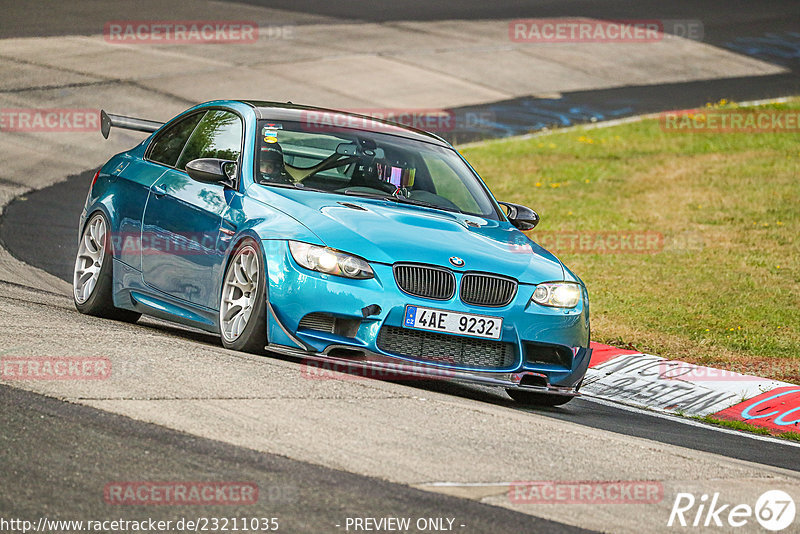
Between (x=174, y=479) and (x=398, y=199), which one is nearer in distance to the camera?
(x=174, y=479)

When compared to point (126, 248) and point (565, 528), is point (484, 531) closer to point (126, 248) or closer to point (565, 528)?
point (565, 528)

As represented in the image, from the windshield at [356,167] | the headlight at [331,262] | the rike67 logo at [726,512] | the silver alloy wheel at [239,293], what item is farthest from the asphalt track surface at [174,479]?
the windshield at [356,167]

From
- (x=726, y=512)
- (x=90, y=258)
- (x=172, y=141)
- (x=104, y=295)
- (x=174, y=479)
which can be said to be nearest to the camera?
(x=174, y=479)

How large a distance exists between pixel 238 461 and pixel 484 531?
1.10 meters

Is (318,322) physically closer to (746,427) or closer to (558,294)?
(558,294)

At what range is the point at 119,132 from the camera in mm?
20141

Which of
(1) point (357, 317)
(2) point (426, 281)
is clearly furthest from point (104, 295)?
(2) point (426, 281)

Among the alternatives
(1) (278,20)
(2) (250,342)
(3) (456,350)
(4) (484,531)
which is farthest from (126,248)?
(1) (278,20)

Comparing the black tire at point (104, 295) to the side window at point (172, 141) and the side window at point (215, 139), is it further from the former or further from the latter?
the side window at point (215, 139)

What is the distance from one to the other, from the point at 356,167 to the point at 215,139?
108 centimetres

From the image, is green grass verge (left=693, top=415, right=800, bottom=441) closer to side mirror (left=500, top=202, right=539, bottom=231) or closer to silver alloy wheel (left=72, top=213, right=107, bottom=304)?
side mirror (left=500, top=202, right=539, bottom=231)

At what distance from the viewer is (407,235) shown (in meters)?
7.49

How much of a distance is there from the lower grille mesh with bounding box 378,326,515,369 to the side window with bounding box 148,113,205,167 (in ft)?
8.52

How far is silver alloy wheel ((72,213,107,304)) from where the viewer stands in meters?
9.16
